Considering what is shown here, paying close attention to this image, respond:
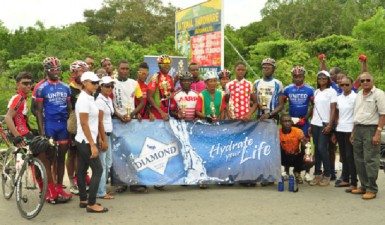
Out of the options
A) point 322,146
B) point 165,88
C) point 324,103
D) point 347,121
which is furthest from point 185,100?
point 347,121

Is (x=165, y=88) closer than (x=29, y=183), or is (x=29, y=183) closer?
(x=29, y=183)

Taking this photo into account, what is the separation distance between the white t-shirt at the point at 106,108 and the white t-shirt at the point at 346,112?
4007 millimetres

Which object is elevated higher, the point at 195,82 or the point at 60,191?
the point at 195,82

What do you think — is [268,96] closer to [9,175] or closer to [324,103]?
[324,103]

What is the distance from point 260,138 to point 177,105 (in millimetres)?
1617

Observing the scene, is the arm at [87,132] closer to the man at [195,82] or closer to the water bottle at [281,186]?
the man at [195,82]

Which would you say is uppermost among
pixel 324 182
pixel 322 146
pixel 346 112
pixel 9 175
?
pixel 346 112

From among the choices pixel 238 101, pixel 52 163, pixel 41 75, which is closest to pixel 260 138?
pixel 238 101

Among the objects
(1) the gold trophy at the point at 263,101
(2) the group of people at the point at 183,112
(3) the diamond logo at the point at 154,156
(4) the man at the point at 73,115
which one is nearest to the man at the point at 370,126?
(2) the group of people at the point at 183,112

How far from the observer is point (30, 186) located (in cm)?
665

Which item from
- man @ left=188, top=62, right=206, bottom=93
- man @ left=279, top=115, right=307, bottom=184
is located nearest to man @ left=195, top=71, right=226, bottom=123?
man @ left=188, top=62, right=206, bottom=93

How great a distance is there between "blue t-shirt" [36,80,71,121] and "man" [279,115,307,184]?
12.7ft

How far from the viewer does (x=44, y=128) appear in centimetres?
716

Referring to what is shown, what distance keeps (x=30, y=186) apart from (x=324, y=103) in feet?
17.1
